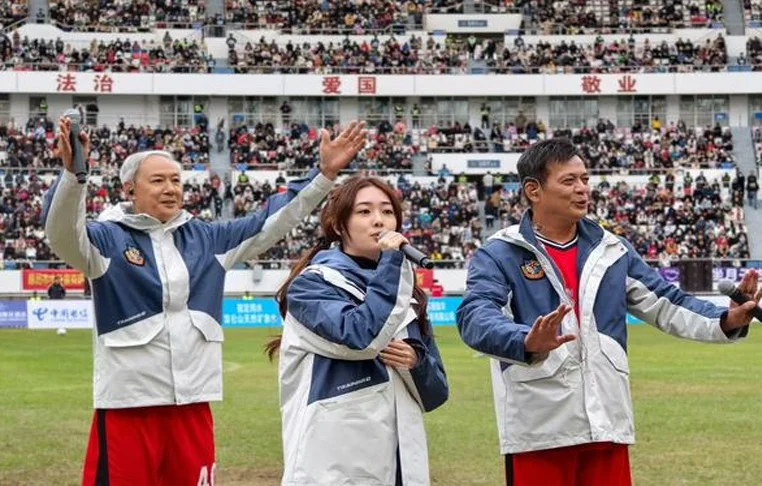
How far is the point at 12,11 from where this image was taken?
65.1 meters

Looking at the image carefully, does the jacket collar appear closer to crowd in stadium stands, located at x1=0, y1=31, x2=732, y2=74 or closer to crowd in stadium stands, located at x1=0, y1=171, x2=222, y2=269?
crowd in stadium stands, located at x1=0, y1=171, x2=222, y2=269

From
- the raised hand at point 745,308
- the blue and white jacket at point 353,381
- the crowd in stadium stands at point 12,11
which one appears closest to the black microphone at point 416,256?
the blue and white jacket at point 353,381

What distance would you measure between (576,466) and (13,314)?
116 ft

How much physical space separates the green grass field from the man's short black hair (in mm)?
6303

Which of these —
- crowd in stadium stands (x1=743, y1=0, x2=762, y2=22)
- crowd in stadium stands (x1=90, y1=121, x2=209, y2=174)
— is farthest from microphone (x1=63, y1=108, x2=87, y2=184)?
crowd in stadium stands (x1=743, y1=0, x2=762, y2=22)

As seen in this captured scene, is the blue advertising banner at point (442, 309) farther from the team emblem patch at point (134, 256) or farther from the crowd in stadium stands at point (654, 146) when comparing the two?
the team emblem patch at point (134, 256)

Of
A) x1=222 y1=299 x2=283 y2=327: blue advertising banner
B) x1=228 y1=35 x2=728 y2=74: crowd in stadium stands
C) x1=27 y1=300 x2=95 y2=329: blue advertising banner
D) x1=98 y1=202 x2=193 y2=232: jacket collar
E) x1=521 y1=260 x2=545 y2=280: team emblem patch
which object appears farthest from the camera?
x1=228 y1=35 x2=728 y2=74: crowd in stadium stands

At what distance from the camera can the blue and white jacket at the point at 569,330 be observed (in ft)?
19.2

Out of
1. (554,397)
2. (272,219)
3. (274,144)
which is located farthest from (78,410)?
(274,144)

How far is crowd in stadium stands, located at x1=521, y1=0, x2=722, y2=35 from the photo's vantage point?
67.4 meters

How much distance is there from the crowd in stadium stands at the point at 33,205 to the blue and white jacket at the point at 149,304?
139ft

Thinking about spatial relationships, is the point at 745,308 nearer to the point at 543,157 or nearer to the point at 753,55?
the point at 543,157

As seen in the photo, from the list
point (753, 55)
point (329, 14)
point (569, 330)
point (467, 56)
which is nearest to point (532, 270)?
point (569, 330)

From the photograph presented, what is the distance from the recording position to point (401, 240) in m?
5.25
